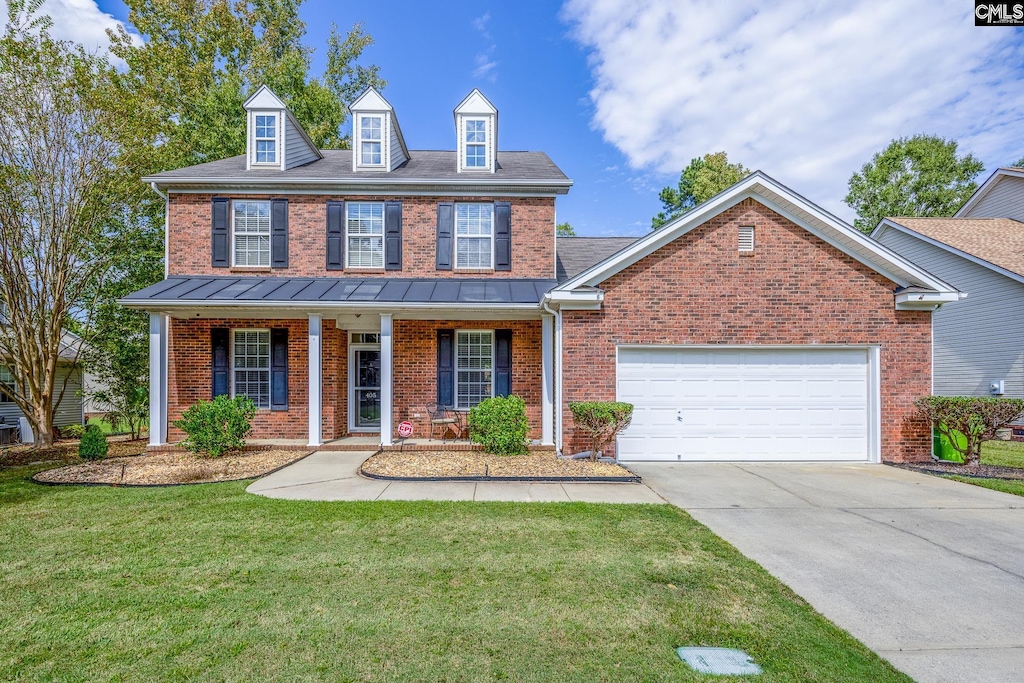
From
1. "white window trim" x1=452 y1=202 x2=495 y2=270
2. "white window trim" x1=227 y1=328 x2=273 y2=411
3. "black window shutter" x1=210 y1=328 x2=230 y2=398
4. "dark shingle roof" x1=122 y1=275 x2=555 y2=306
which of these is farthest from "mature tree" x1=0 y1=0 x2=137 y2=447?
"white window trim" x1=452 y1=202 x2=495 y2=270

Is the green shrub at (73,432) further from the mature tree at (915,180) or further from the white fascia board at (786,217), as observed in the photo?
the mature tree at (915,180)

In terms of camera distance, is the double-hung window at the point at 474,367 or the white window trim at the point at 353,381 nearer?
the double-hung window at the point at 474,367

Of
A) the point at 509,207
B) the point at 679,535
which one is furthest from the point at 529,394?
the point at 679,535

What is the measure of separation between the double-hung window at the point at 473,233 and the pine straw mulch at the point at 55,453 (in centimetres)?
855

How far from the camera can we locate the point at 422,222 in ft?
37.9

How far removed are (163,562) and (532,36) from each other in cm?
1645

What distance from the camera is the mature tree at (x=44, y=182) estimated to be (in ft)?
37.0

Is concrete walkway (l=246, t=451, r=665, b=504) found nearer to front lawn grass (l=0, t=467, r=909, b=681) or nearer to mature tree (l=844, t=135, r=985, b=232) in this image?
front lawn grass (l=0, t=467, r=909, b=681)

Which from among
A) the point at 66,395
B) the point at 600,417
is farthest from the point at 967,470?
the point at 66,395

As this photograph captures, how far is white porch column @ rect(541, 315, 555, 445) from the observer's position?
33.2 ft

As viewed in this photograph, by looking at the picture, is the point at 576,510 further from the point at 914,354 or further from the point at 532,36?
the point at 532,36

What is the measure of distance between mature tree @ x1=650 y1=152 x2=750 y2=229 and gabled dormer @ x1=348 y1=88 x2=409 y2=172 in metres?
16.9

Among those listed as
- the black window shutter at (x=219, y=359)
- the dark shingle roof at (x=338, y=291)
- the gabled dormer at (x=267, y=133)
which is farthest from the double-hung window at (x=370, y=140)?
the black window shutter at (x=219, y=359)

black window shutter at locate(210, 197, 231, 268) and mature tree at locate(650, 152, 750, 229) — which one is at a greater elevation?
mature tree at locate(650, 152, 750, 229)
